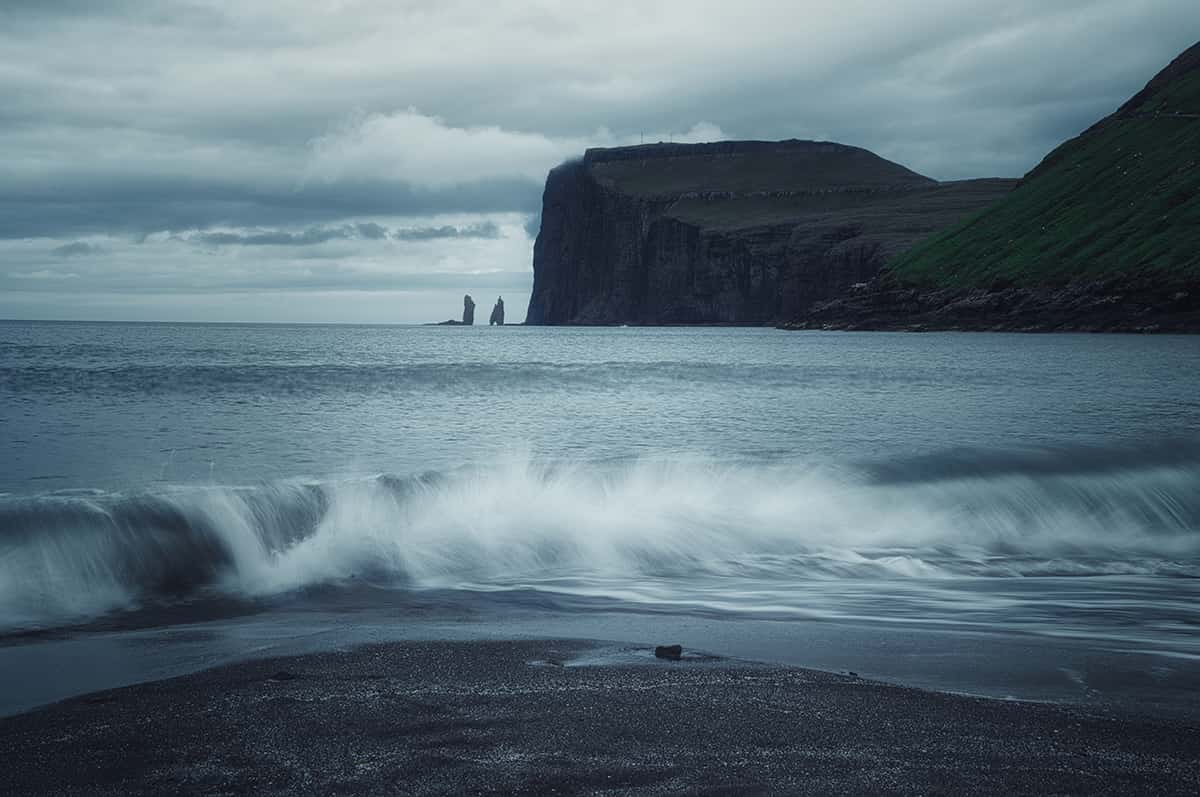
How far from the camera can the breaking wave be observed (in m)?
10.5

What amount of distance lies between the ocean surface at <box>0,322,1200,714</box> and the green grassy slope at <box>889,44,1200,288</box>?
85740 mm

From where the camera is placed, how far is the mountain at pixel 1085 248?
9762cm

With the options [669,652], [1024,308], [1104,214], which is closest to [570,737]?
[669,652]

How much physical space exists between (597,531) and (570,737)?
7.99 m

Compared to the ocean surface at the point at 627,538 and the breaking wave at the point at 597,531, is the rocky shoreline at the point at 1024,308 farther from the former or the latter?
the breaking wave at the point at 597,531

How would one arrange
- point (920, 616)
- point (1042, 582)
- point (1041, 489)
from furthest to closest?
1. point (1041, 489)
2. point (1042, 582)
3. point (920, 616)

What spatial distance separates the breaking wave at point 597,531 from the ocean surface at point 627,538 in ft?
0.18

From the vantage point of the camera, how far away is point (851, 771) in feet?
15.3

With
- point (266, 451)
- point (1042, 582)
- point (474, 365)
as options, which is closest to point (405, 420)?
point (266, 451)

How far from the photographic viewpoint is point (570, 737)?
16.8ft

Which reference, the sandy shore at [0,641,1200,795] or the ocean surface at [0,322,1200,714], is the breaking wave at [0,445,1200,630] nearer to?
the ocean surface at [0,322,1200,714]

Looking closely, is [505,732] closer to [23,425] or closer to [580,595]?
[580,595]

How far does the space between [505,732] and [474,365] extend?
57.8 metres

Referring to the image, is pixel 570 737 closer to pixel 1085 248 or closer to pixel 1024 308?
pixel 1024 308
